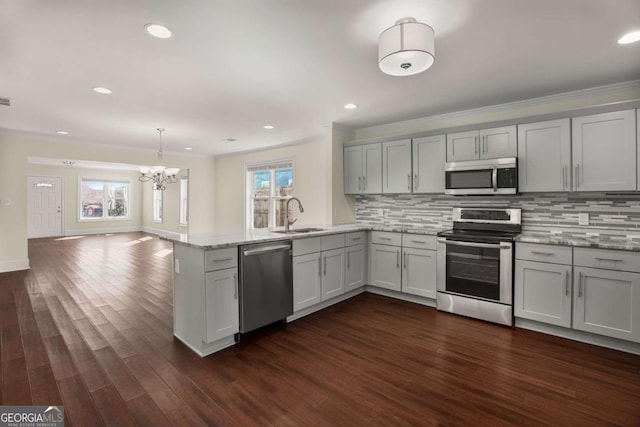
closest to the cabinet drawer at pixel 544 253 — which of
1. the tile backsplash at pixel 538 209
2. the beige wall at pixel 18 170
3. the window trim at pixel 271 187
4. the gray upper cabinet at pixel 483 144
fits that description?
the tile backsplash at pixel 538 209

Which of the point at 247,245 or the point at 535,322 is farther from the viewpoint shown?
the point at 535,322

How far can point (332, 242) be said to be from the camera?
377cm

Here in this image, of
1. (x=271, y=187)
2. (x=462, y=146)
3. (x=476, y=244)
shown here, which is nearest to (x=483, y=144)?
(x=462, y=146)

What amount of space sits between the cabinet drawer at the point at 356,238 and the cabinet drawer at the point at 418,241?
0.56 m

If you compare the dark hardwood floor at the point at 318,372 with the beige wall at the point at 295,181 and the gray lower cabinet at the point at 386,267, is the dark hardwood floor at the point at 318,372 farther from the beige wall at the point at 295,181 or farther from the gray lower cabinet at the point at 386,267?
the beige wall at the point at 295,181

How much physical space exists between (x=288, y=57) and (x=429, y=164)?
2.25 meters

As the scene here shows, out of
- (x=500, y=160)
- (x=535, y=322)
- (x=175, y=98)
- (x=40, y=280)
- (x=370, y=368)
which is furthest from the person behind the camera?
(x=40, y=280)

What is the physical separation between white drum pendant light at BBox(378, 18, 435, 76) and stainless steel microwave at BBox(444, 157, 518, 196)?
1.88 m

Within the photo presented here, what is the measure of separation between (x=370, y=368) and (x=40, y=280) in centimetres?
522

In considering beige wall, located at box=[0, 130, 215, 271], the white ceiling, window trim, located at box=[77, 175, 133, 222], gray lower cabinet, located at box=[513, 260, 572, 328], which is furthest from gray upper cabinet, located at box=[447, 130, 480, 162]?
window trim, located at box=[77, 175, 133, 222]

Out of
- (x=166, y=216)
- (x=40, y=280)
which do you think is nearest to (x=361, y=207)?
(x=40, y=280)

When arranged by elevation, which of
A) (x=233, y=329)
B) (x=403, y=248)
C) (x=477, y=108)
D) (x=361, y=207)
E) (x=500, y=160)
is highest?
(x=477, y=108)

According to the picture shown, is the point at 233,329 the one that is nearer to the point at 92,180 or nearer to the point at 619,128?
the point at 619,128

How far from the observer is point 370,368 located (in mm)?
2396
